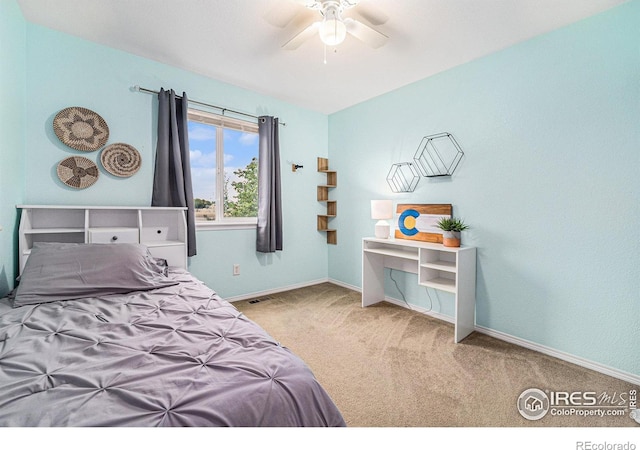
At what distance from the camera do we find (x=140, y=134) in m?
2.68

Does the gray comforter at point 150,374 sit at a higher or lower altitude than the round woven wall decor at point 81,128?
lower

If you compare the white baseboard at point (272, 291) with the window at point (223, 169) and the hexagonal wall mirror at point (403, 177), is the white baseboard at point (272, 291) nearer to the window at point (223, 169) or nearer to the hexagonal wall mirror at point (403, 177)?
the window at point (223, 169)

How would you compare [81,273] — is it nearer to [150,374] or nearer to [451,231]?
[150,374]

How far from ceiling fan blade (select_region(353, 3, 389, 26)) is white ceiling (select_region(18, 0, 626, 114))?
0.01 metres

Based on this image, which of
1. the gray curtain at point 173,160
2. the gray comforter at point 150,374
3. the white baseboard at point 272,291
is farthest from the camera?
the white baseboard at point 272,291

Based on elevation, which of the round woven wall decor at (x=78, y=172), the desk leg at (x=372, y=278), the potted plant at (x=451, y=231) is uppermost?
the round woven wall decor at (x=78, y=172)

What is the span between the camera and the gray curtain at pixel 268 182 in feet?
11.1

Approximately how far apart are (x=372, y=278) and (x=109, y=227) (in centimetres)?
263

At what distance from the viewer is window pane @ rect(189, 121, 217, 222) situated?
10.3 feet

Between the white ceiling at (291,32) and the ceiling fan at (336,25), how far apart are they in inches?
2.1

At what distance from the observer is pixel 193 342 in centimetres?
116

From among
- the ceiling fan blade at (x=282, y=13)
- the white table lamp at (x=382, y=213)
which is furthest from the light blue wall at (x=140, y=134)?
the ceiling fan blade at (x=282, y=13)
